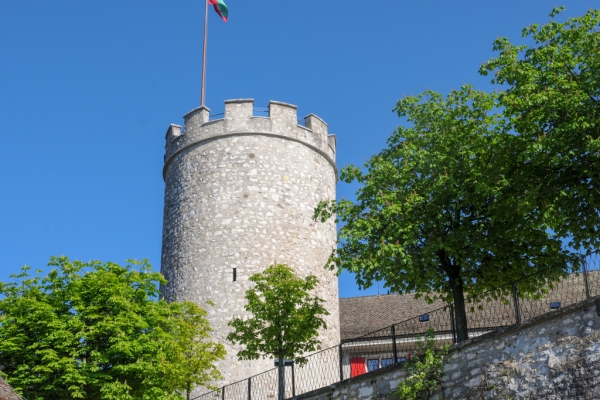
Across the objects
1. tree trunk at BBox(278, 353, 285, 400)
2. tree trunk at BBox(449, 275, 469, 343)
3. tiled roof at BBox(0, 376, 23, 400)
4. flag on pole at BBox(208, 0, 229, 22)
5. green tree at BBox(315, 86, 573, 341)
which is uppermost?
flag on pole at BBox(208, 0, 229, 22)

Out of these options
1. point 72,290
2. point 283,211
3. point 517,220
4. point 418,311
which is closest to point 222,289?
point 283,211

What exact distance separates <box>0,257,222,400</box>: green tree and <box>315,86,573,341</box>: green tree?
6080 mm

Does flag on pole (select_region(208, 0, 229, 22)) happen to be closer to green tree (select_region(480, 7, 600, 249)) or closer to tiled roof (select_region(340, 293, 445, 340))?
tiled roof (select_region(340, 293, 445, 340))

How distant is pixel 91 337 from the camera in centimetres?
2142

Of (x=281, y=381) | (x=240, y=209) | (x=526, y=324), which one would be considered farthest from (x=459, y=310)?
(x=240, y=209)

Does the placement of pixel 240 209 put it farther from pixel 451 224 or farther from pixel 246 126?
pixel 451 224

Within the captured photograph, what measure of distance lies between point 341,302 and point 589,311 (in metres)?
20.4

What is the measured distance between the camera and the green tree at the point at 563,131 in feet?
53.1

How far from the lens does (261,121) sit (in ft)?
92.9

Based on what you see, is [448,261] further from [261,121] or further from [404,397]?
[261,121]

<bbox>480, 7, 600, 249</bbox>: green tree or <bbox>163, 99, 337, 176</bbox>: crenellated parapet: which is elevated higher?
<bbox>163, 99, 337, 176</bbox>: crenellated parapet

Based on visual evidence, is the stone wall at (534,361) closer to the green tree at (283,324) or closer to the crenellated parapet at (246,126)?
the green tree at (283,324)

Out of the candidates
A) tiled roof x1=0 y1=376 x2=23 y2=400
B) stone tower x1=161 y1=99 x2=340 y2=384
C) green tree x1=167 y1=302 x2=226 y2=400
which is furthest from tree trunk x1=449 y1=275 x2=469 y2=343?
tiled roof x1=0 y1=376 x2=23 y2=400

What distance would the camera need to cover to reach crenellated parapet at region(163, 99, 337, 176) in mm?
28203
